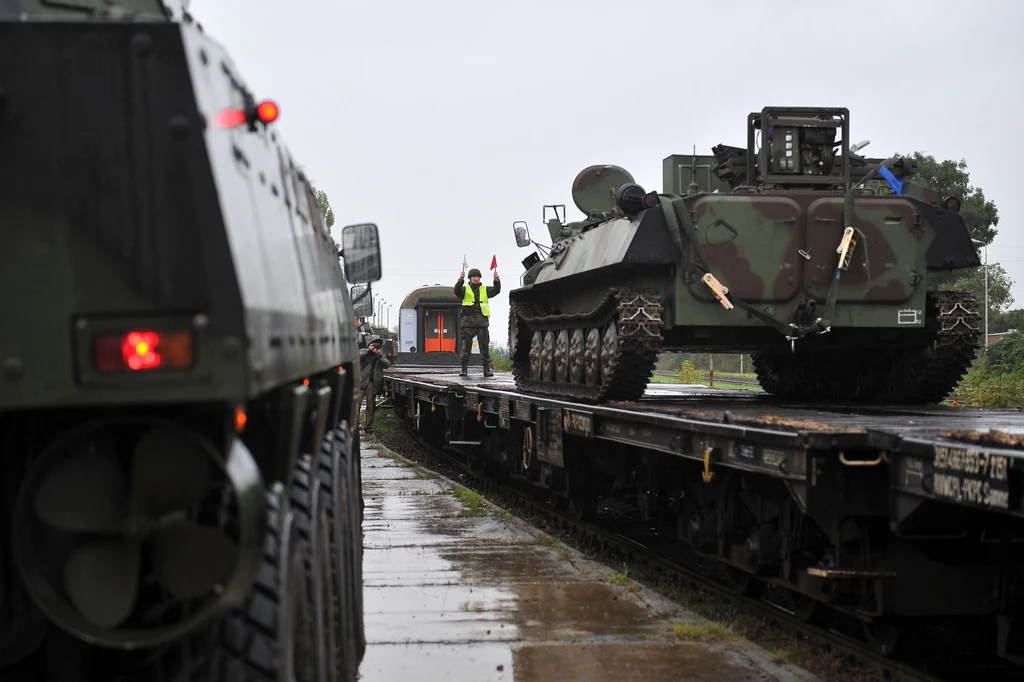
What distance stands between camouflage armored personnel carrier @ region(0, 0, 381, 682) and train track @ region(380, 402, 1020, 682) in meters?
4.64

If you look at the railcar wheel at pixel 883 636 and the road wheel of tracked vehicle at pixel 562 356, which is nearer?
the railcar wheel at pixel 883 636

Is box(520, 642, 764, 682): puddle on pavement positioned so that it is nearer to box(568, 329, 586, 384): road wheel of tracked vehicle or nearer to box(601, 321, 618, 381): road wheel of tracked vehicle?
box(601, 321, 618, 381): road wheel of tracked vehicle

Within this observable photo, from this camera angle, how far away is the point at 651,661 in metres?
7.29

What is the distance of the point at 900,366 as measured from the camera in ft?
38.1

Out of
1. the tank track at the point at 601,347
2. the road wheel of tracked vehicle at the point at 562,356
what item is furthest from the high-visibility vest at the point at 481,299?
the road wheel of tracked vehicle at the point at 562,356

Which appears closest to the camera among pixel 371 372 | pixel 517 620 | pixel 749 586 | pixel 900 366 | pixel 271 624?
pixel 271 624

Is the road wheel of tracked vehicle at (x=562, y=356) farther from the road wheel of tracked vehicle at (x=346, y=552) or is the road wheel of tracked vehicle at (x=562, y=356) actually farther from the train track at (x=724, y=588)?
the road wheel of tracked vehicle at (x=346, y=552)

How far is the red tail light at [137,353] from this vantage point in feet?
8.70

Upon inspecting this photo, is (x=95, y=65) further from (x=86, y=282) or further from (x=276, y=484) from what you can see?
(x=276, y=484)

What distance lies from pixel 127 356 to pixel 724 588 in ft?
23.6

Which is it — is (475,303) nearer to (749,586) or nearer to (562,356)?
(562,356)

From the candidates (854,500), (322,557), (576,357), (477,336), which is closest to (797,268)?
(576,357)

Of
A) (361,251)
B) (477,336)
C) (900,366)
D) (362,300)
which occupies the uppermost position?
(361,251)

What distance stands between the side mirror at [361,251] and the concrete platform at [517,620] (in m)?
2.19
